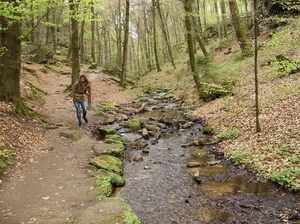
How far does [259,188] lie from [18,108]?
8935 mm

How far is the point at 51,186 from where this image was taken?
6426mm

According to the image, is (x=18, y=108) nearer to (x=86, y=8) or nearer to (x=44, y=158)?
(x=44, y=158)

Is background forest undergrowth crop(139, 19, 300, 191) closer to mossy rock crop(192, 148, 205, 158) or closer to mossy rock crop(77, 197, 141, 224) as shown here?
mossy rock crop(192, 148, 205, 158)

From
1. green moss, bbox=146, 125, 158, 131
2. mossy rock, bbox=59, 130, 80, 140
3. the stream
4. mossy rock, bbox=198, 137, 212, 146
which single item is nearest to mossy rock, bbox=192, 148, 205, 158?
the stream

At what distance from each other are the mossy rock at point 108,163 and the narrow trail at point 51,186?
35 cm

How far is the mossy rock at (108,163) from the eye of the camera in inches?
312

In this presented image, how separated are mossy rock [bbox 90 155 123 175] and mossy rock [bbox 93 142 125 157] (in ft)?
1.58

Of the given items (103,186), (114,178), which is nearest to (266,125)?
(114,178)

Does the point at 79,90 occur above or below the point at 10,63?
below

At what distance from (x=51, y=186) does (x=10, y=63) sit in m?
5.59

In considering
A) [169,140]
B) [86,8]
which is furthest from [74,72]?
[169,140]

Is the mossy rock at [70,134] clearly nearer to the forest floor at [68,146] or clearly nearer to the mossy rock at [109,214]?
the forest floor at [68,146]

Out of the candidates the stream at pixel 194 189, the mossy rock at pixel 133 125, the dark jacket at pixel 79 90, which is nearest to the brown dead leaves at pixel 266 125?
the stream at pixel 194 189

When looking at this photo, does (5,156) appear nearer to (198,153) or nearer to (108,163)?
(108,163)
